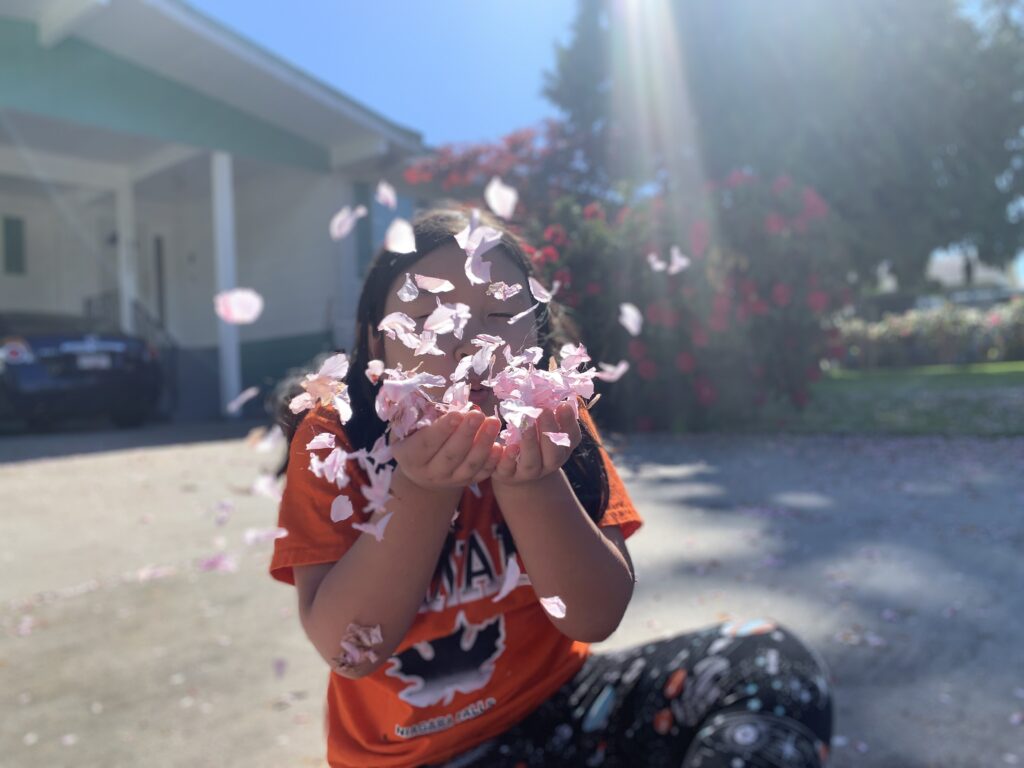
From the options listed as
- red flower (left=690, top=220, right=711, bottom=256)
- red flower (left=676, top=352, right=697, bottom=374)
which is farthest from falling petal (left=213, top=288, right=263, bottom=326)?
red flower (left=676, top=352, right=697, bottom=374)

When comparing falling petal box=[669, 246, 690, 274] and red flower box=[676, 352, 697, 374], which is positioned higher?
falling petal box=[669, 246, 690, 274]

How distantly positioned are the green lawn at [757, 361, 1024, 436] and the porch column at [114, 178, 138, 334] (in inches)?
312

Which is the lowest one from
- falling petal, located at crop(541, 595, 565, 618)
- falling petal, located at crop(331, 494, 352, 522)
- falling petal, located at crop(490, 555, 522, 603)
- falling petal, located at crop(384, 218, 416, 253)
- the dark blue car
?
the dark blue car

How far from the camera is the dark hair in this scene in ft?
3.65

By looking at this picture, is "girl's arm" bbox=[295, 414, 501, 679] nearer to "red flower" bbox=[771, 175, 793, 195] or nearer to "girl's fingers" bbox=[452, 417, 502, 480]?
"girl's fingers" bbox=[452, 417, 502, 480]

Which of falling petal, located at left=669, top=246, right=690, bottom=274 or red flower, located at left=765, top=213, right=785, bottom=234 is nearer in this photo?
falling petal, located at left=669, top=246, right=690, bottom=274

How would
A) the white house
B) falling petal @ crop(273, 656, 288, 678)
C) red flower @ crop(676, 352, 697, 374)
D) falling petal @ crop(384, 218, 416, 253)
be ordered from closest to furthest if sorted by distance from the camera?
falling petal @ crop(384, 218, 416, 253) < falling petal @ crop(273, 656, 288, 678) < red flower @ crop(676, 352, 697, 374) < the white house

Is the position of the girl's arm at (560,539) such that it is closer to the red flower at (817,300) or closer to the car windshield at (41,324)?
the red flower at (817,300)

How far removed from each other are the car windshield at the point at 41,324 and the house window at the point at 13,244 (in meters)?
5.15

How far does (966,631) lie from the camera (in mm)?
2186

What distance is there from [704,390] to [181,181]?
26.9 ft

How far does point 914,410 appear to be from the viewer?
7664mm

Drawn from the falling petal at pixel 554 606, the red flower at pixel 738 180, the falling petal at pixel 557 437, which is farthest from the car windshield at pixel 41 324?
the falling petal at pixel 557 437

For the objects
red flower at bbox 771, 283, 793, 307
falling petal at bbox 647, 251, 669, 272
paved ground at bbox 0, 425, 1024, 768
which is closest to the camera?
falling petal at bbox 647, 251, 669, 272
